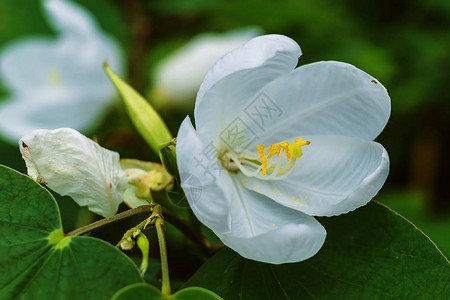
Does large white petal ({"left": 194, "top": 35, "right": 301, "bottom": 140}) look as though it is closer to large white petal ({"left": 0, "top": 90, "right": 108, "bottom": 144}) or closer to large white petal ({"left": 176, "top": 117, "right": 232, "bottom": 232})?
large white petal ({"left": 176, "top": 117, "right": 232, "bottom": 232})

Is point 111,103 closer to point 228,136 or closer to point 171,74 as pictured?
point 171,74

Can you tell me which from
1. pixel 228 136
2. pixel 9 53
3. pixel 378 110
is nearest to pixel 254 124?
pixel 228 136

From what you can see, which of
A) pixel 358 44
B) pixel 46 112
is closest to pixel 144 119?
pixel 46 112

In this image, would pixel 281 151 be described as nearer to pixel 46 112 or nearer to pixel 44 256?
pixel 44 256

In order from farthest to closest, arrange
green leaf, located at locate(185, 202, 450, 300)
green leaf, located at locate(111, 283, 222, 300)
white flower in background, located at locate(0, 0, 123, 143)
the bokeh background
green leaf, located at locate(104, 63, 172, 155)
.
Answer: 1. the bokeh background
2. white flower in background, located at locate(0, 0, 123, 143)
3. green leaf, located at locate(104, 63, 172, 155)
4. green leaf, located at locate(185, 202, 450, 300)
5. green leaf, located at locate(111, 283, 222, 300)

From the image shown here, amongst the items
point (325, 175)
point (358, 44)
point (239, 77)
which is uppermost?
point (239, 77)

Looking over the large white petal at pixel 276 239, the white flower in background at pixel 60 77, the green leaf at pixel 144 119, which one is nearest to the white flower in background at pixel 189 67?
the white flower in background at pixel 60 77

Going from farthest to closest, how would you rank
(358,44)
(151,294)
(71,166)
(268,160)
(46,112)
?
(358,44) → (46,112) → (268,160) → (71,166) → (151,294)

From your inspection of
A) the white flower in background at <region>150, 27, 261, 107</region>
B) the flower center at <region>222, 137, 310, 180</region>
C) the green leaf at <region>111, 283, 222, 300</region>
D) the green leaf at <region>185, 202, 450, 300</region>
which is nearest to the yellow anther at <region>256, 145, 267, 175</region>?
the flower center at <region>222, 137, 310, 180</region>
